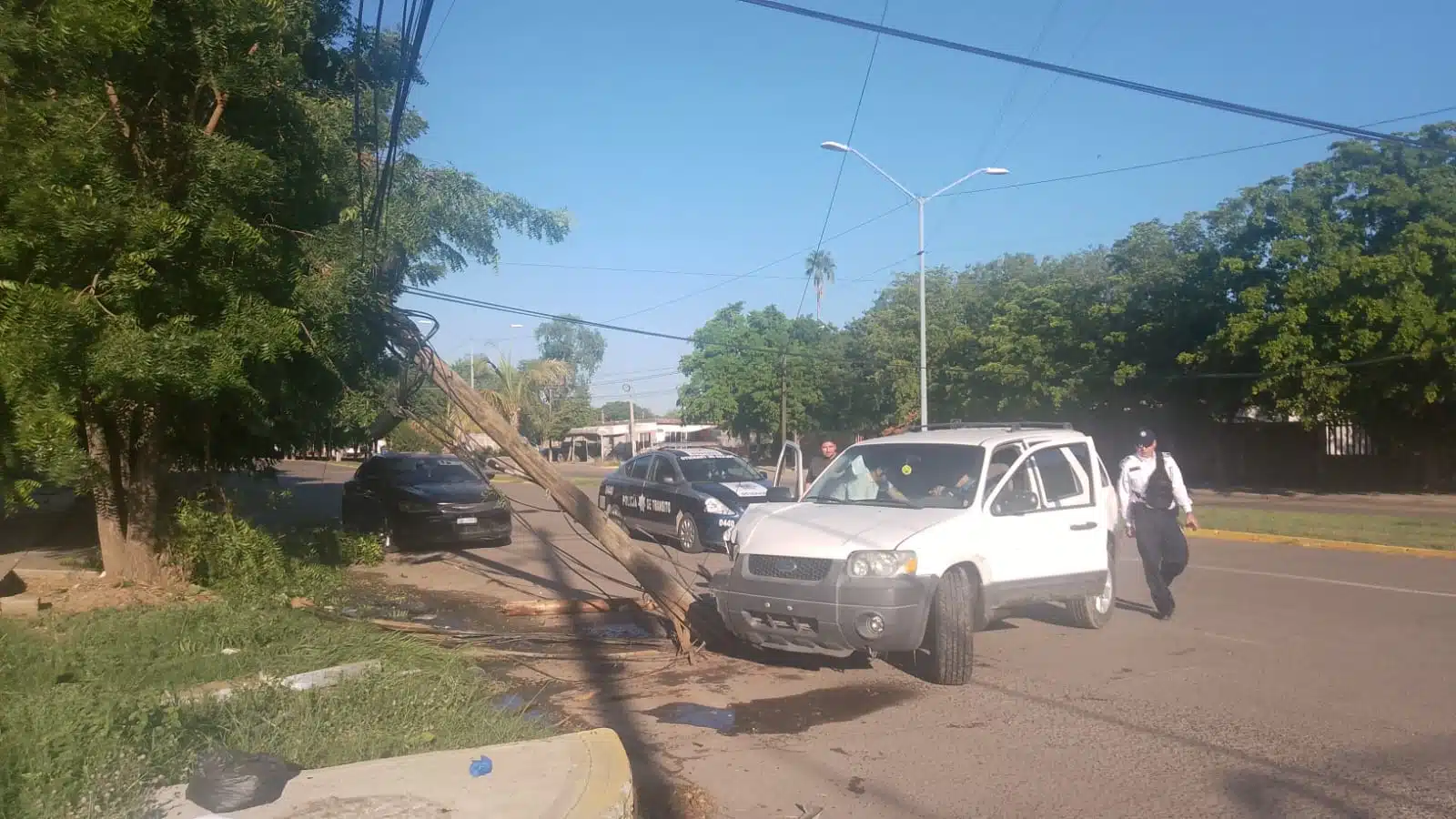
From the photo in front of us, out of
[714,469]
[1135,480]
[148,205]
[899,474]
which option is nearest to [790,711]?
[899,474]

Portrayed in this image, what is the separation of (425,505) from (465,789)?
12.4 metres

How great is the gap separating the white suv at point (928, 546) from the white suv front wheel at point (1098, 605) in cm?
2

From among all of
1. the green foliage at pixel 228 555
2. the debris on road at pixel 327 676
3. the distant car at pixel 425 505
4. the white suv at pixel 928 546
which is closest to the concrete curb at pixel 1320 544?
the white suv at pixel 928 546

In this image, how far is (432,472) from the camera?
18.1 metres

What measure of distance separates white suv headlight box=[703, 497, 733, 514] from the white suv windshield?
6144mm

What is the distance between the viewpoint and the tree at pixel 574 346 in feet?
355

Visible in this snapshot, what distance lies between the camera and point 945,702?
737cm

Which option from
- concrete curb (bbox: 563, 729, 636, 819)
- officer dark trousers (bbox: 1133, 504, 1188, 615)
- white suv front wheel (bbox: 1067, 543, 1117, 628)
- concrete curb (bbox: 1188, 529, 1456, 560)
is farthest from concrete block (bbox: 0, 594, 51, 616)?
concrete curb (bbox: 1188, 529, 1456, 560)

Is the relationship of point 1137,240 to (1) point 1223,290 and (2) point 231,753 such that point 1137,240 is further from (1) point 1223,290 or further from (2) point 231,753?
(2) point 231,753

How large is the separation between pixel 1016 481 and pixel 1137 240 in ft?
102

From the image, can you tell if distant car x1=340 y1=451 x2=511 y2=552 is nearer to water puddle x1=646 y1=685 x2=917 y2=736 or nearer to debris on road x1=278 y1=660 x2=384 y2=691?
debris on road x1=278 y1=660 x2=384 y2=691

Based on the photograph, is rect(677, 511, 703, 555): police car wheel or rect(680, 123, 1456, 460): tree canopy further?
rect(680, 123, 1456, 460): tree canopy

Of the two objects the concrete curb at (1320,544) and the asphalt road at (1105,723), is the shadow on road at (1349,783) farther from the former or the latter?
the concrete curb at (1320,544)

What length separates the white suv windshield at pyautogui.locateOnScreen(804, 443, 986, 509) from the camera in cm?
886
